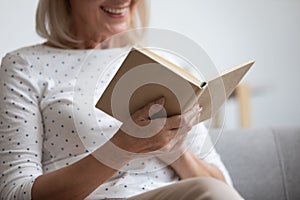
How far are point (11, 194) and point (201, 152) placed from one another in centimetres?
44

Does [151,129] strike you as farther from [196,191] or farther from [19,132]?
[19,132]

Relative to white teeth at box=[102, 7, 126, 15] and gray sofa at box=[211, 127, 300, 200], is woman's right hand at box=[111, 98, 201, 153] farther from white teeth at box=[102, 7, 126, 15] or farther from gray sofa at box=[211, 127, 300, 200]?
gray sofa at box=[211, 127, 300, 200]

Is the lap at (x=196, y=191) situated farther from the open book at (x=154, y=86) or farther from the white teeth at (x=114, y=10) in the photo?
the white teeth at (x=114, y=10)

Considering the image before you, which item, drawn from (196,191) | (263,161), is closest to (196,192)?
(196,191)

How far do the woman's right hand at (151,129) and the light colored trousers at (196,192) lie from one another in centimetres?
8

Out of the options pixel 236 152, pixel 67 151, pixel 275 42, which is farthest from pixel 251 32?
pixel 67 151

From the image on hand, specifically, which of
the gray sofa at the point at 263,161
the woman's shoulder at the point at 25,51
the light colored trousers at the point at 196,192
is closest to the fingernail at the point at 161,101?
the light colored trousers at the point at 196,192

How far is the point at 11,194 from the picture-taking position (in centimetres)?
111

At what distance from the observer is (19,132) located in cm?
116

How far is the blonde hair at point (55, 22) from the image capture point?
1.38m

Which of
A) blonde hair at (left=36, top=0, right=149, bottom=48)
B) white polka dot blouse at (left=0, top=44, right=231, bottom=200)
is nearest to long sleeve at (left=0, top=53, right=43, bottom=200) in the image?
white polka dot blouse at (left=0, top=44, right=231, bottom=200)

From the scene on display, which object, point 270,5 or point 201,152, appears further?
point 270,5

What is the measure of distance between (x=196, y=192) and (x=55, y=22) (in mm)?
652

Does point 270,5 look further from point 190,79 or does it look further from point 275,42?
point 190,79
